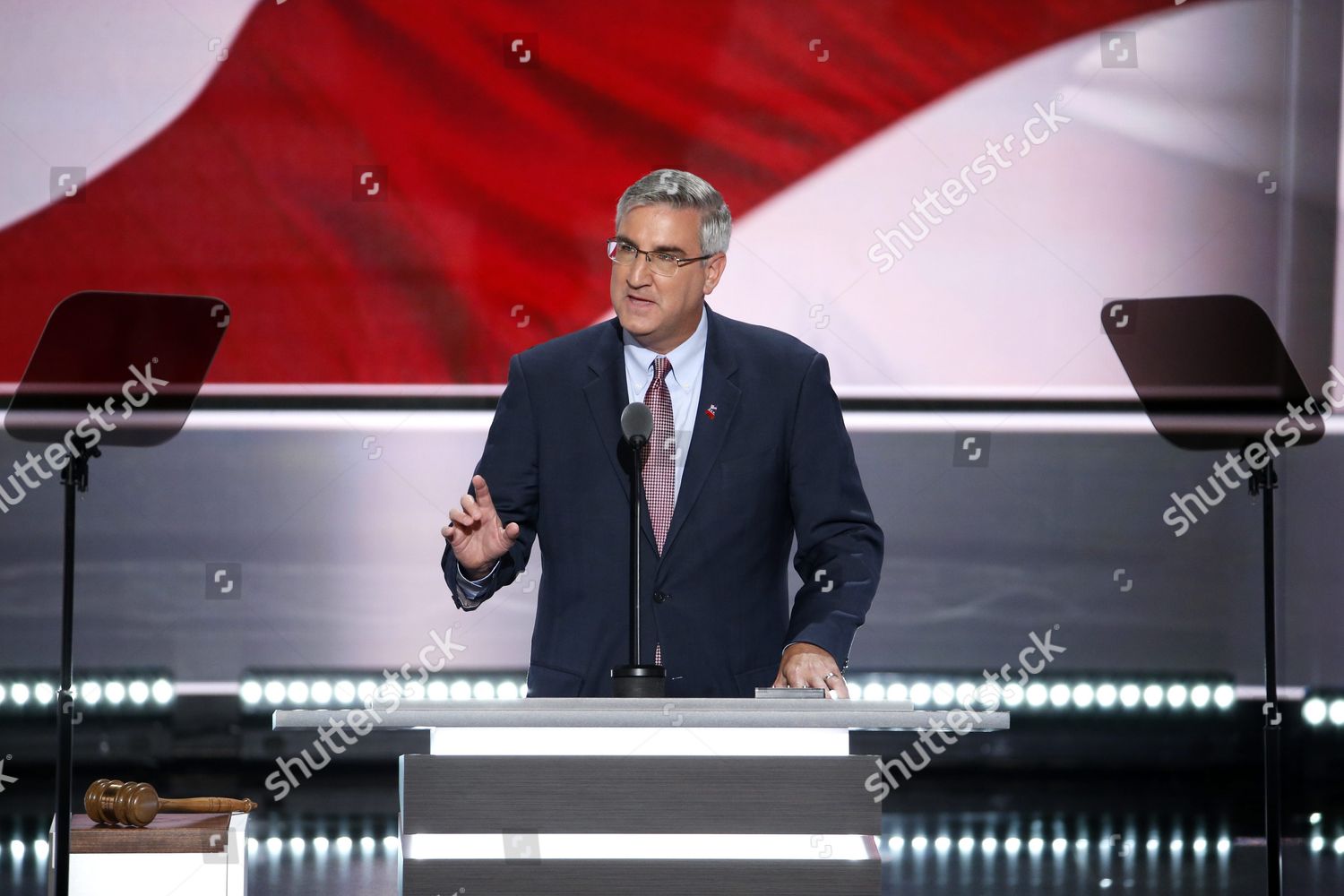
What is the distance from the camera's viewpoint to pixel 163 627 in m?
5.05

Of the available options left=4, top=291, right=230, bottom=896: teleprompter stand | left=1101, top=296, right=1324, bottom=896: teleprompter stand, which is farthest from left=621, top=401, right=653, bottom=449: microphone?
left=1101, top=296, right=1324, bottom=896: teleprompter stand

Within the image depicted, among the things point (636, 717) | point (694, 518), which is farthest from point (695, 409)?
point (636, 717)

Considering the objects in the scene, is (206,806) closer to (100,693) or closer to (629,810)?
(629,810)

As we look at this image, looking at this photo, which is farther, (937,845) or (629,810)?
(937,845)

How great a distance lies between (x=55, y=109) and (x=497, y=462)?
3581mm

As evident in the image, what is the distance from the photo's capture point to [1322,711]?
203 inches

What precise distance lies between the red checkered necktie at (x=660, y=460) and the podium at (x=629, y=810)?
90 cm

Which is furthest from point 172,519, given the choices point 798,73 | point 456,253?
point 798,73

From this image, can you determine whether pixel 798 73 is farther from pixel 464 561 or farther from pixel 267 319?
pixel 464 561

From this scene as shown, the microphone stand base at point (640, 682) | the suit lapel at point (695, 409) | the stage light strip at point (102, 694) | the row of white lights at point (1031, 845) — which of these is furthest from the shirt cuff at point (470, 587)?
the stage light strip at point (102, 694)

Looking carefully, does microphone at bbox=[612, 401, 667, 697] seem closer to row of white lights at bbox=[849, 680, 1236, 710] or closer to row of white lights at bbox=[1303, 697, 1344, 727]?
row of white lights at bbox=[849, 680, 1236, 710]

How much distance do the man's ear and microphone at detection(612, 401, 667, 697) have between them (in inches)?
23.7

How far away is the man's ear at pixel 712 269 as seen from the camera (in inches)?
98.2

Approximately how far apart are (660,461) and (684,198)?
455mm
